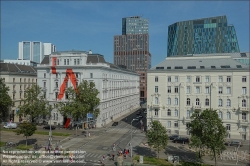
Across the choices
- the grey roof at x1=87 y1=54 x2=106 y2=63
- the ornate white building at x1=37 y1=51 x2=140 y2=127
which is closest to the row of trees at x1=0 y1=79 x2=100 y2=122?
the ornate white building at x1=37 y1=51 x2=140 y2=127

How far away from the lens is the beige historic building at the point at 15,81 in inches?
3492

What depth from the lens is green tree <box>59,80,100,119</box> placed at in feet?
228

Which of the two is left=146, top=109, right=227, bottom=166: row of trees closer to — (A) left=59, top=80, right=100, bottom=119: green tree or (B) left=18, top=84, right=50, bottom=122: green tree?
(A) left=59, top=80, right=100, bottom=119: green tree

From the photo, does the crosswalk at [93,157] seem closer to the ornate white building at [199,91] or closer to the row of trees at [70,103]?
the row of trees at [70,103]

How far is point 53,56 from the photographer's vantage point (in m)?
84.4

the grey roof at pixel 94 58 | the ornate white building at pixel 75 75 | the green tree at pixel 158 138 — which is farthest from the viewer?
the grey roof at pixel 94 58

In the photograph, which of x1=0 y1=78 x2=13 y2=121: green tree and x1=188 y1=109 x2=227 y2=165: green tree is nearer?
x1=188 y1=109 x2=227 y2=165: green tree

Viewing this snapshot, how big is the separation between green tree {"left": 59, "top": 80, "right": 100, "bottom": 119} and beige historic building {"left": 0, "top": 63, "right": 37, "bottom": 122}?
26.9 meters

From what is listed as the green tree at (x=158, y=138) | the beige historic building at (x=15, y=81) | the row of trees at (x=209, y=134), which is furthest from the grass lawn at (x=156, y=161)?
the beige historic building at (x=15, y=81)

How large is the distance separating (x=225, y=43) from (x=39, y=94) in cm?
14031

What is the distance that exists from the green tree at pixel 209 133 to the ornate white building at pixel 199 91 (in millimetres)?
22105

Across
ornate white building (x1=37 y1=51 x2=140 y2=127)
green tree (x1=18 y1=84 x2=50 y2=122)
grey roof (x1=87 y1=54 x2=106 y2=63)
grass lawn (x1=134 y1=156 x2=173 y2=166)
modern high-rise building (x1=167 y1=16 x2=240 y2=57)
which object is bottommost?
grass lawn (x1=134 y1=156 x2=173 y2=166)

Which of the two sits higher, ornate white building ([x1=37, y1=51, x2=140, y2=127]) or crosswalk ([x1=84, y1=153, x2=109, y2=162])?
ornate white building ([x1=37, y1=51, x2=140, y2=127])

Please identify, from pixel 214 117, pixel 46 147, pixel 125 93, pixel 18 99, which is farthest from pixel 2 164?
pixel 125 93
